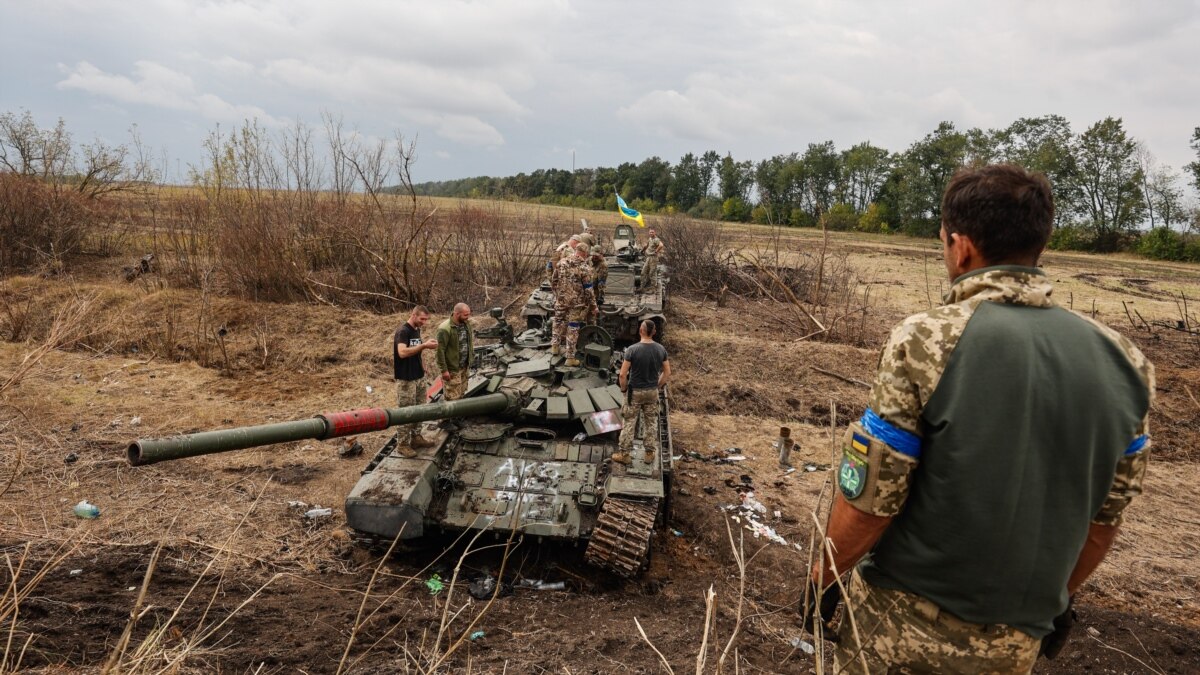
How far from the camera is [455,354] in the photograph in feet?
24.1

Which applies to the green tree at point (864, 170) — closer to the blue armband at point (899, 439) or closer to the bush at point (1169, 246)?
the bush at point (1169, 246)

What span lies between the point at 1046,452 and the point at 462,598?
5319 mm

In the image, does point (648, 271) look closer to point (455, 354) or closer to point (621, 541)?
point (455, 354)

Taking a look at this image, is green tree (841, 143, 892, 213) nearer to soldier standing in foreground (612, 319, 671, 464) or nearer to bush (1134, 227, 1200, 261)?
bush (1134, 227, 1200, 261)

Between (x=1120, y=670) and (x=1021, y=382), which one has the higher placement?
(x=1021, y=382)

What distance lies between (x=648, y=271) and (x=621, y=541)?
35.6 ft

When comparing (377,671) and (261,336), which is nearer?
(377,671)

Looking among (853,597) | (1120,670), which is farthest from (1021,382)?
(1120,670)

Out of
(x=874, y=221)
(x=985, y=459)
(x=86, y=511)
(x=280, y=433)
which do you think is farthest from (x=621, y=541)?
(x=874, y=221)

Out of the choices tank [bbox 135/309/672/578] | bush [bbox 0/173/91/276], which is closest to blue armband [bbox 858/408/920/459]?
tank [bbox 135/309/672/578]

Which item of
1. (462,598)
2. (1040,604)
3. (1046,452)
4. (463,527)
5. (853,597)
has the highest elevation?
(1046,452)

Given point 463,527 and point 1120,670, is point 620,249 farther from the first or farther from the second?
point 1120,670

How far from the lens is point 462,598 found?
6.03 meters

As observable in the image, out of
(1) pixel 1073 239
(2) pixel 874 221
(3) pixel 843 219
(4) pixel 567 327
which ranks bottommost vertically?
(4) pixel 567 327
